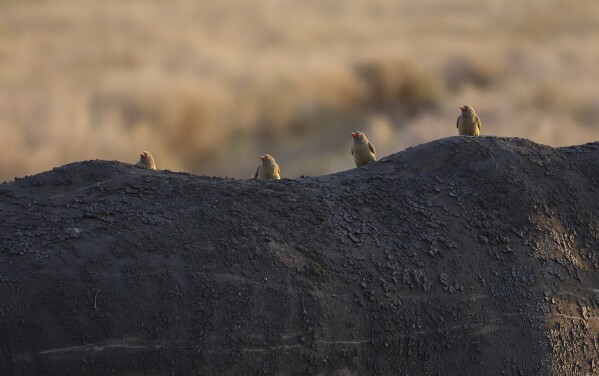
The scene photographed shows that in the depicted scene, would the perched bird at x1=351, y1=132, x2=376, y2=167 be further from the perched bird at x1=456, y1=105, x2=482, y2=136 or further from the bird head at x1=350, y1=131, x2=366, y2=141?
the perched bird at x1=456, y1=105, x2=482, y2=136

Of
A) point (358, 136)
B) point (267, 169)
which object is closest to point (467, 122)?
point (358, 136)

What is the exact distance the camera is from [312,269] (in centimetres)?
859

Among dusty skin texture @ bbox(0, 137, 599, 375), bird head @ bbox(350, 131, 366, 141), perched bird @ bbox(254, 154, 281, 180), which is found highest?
bird head @ bbox(350, 131, 366, 141)

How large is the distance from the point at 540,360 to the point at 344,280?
200 centimetres

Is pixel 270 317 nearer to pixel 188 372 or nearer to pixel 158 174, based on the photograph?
pixel 188 372

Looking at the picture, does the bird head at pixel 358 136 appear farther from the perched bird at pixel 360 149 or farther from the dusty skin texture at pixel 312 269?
the dusty skin texture at pixel 312 269

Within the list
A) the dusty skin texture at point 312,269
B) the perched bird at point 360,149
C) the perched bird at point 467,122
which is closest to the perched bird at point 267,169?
the perched bird at point 360,149

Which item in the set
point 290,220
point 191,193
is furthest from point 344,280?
point 191,193

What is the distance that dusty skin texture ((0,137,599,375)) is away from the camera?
7.70m

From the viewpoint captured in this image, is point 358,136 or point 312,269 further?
point 358,136

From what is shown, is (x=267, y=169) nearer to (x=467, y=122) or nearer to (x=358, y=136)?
(x=358, y=136)

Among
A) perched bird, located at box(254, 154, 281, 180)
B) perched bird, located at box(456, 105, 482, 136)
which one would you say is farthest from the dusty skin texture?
perched bird, located at box(254, 154, 281, 180)

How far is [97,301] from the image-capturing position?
770 cm

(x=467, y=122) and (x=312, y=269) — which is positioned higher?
(x=467, y=122)
